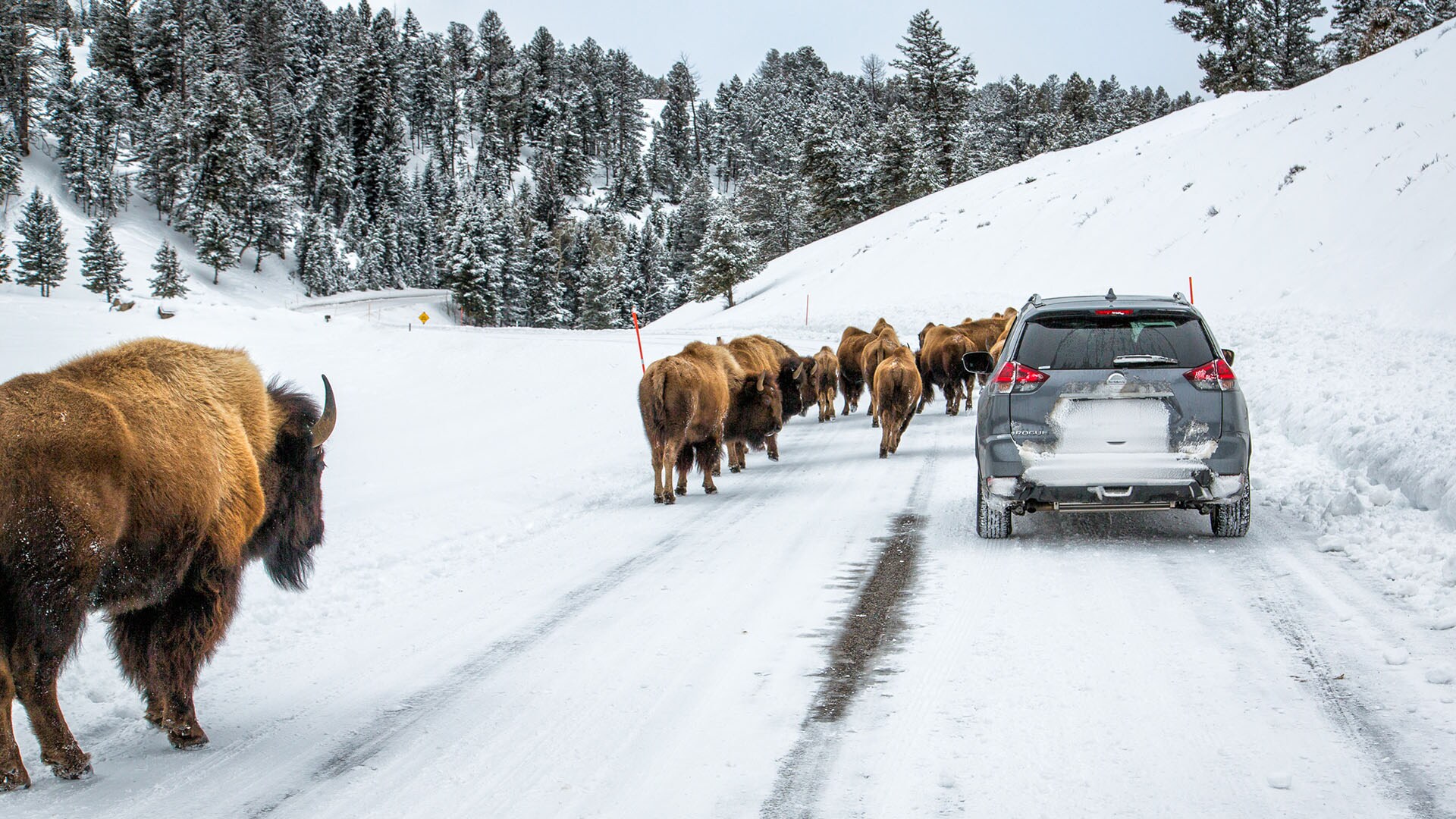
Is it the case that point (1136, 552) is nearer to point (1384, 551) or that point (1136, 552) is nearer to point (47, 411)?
point (1384, 551)

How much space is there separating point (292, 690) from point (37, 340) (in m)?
31.5

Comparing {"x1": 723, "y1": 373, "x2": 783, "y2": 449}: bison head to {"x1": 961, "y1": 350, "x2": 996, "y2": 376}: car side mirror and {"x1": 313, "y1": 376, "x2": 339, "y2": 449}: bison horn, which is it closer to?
{"x1": 961, "y1": 350, "x2": 996, "y2": 376}: car side mirror

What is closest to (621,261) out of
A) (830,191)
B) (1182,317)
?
(830,191)

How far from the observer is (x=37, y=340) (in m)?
31.1

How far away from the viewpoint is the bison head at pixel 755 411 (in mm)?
13914

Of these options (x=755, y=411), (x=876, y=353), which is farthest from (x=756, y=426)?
(x=876, y=353)

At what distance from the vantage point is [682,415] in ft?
37.9

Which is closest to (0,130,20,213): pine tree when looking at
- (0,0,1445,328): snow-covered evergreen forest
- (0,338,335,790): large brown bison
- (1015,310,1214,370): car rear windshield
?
(0,0,1445,328): snow-covered evergreen forest

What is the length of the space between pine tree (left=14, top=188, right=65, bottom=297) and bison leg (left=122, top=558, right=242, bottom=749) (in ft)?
270

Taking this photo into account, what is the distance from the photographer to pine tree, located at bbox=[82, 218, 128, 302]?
7456 centimetres

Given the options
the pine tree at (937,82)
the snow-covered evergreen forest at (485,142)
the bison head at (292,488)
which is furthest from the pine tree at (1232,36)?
the bison head at (292,488)

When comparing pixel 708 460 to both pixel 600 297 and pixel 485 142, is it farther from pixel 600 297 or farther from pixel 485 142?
pixel 485 142

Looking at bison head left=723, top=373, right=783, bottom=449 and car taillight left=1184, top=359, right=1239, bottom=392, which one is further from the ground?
car taillight left=1184, top=359, right=1239, bottom=392

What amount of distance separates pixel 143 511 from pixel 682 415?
25.0ft
